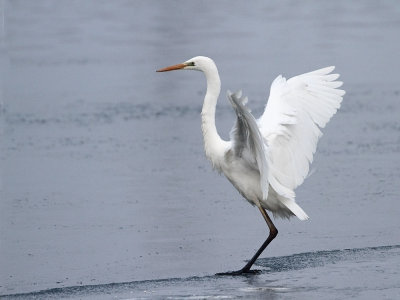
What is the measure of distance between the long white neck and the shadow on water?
1.14m

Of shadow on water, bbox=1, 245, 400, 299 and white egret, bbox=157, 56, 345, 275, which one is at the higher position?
white egret, bbox=157, 56, 345, 275

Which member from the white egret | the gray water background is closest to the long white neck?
the white egret

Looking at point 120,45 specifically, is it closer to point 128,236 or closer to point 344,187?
point 344,187

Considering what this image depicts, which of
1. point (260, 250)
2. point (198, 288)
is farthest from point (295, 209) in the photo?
point (198, 288)

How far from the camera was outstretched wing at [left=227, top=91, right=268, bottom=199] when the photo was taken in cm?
816

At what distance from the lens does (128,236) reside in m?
10.1

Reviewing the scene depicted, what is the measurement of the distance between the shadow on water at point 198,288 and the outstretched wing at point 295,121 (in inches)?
32.1

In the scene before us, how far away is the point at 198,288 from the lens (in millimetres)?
8148

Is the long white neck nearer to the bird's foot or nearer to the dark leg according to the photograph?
the dark leg

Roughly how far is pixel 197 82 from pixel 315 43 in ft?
15.0

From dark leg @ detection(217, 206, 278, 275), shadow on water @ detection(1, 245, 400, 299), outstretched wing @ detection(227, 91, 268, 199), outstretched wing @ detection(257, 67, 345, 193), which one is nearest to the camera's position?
shadow on water @ detection(1, 245, 400, 299)

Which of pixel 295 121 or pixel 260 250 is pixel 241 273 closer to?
pixel 260 250

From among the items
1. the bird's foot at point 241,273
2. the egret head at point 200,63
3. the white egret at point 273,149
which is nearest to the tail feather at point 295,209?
the white egret at point 273,149

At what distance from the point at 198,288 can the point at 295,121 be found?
2.15 meters
